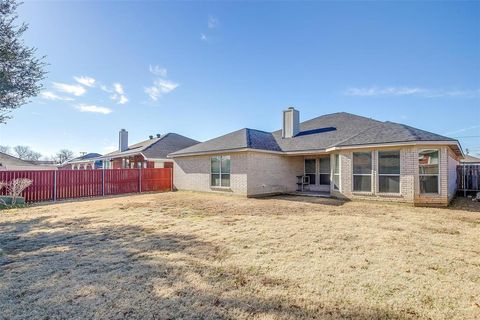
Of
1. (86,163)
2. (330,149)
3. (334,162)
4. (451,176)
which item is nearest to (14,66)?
(330,149)

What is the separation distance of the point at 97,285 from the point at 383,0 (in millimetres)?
12870

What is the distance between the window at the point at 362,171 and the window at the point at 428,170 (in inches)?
72.8

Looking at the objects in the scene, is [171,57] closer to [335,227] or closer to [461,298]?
[335,227]

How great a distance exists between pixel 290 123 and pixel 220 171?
6077 millimetres

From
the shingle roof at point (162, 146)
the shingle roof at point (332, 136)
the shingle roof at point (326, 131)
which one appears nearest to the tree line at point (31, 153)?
the shingle roof at point (162, 146)

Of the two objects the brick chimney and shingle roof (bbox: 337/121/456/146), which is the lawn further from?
the brick chimney

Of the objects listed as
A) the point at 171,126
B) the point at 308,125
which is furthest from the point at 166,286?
the point at 171,126

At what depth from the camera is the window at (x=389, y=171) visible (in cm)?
1025

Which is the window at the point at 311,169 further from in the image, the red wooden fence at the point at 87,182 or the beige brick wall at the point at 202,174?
the red wooden fence at the point at 87,182

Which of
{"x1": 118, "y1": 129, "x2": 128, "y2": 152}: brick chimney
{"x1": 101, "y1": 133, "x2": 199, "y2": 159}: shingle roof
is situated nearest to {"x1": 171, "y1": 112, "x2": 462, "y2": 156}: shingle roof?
{"x1": 101, "y1": 133, "x2": 199, "y2": 159}: shingle roof

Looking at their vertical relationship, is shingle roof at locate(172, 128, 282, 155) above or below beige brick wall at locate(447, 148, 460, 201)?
above

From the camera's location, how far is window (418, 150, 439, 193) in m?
9.83

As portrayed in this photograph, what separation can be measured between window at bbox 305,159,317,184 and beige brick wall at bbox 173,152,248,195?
4925 millimetres

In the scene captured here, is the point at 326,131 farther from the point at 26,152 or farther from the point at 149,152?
the point at 26,152
